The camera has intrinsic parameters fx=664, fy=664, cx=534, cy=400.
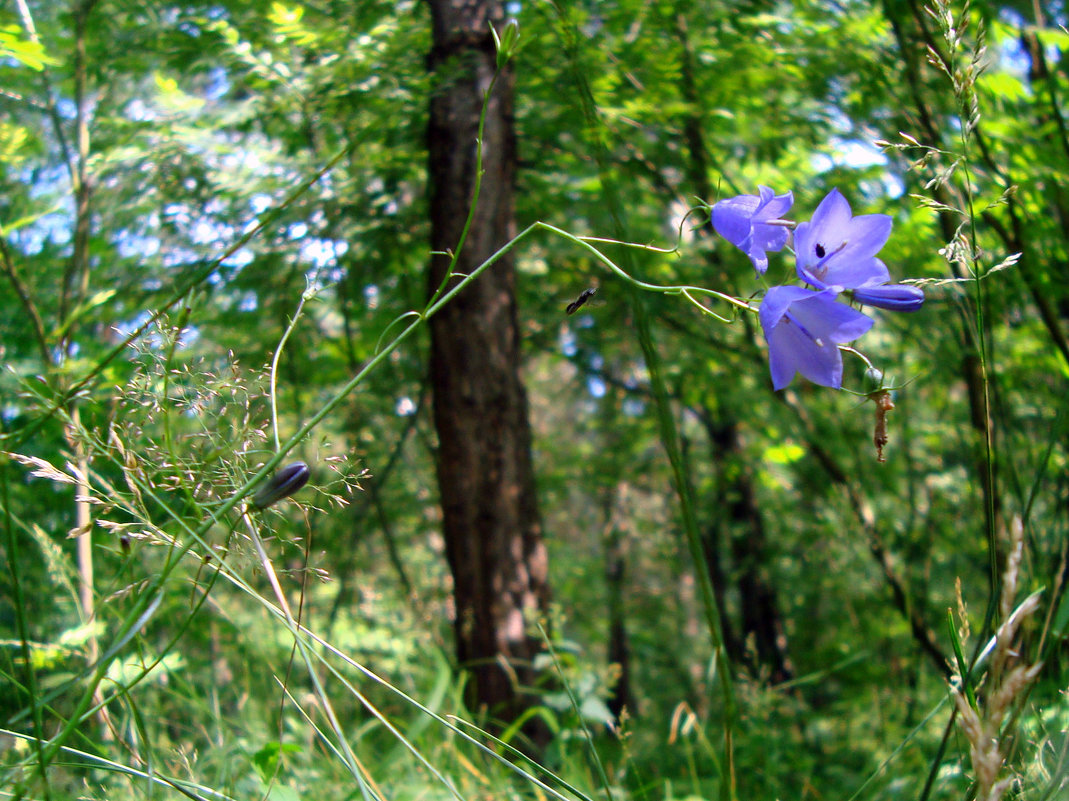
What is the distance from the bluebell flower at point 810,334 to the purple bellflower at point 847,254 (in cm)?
3

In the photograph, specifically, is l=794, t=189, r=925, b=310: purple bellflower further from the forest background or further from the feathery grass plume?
the forest background

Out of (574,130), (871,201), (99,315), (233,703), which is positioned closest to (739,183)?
(871,201)

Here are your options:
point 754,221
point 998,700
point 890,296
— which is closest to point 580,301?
point 754,221

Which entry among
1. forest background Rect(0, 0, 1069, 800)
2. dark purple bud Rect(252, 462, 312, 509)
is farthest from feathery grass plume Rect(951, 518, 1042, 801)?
forest background Rect(0, 0, 1069, 800)

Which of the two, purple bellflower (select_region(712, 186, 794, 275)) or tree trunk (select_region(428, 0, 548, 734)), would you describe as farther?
tree trunk (select_region(428, 0, 548, 734))

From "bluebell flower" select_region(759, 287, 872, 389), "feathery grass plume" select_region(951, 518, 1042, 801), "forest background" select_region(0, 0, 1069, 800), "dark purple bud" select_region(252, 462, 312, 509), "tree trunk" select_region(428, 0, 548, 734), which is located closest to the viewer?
"feathery grass plume" select_region(951, 518, 1042, 801)

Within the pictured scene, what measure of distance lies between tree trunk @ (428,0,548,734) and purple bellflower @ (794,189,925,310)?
1.77 meters

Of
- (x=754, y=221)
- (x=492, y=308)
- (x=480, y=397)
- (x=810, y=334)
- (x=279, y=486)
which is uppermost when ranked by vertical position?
(x=754, y=221)

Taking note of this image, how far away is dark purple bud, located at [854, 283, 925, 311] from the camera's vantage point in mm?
761

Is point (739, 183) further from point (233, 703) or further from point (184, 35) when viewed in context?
point (233, 703)

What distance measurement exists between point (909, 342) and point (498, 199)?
1978 millimetres

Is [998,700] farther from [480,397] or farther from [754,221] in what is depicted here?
[480,397]

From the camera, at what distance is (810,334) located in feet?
2.54

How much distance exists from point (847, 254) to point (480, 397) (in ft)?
Result: 5.96
